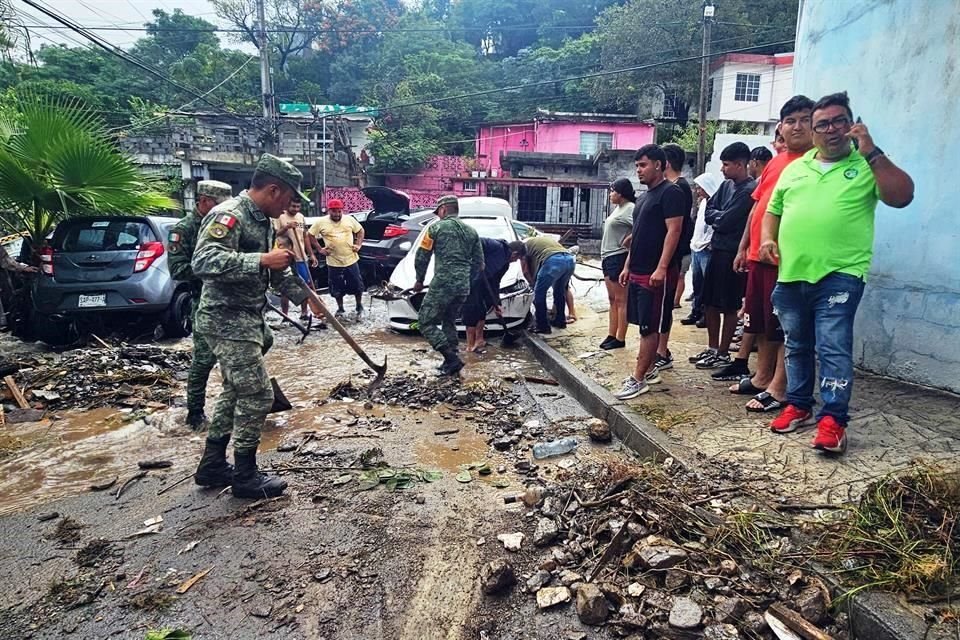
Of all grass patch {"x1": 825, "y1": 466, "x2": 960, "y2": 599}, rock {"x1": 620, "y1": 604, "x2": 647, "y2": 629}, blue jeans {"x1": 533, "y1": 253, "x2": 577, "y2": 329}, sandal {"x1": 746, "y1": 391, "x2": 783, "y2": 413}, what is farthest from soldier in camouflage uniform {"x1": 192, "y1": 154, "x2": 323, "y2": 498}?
blue jeans {"x1": 533, "y1": 253, "x2": 577, "y2": 329}

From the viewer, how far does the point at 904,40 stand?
4020mm

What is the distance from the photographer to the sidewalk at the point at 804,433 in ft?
8.77

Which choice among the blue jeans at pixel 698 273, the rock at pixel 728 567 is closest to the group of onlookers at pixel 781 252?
the blue jeans at pixel 698 273

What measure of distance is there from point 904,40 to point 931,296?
6.18 ft

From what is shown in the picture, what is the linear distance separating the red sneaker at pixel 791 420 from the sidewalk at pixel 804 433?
51mm

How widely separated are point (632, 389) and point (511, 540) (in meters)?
2.01

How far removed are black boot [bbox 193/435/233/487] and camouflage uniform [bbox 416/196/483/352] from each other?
103 inches

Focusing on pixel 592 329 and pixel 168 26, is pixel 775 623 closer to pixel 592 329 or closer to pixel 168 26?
pixel 592 329

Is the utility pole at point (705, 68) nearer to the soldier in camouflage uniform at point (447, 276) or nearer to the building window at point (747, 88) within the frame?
the building window at point (747, 88)

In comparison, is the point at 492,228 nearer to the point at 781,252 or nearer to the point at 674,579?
the point at 781,252

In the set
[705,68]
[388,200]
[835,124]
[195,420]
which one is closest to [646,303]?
[835,124]

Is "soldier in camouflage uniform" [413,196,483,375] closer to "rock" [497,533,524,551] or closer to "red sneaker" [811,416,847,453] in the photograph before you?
"rock" [497,533,524,551]

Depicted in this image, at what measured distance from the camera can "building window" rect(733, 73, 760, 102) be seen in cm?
3162

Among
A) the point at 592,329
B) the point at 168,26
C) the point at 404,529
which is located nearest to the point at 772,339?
the point at 404,529
